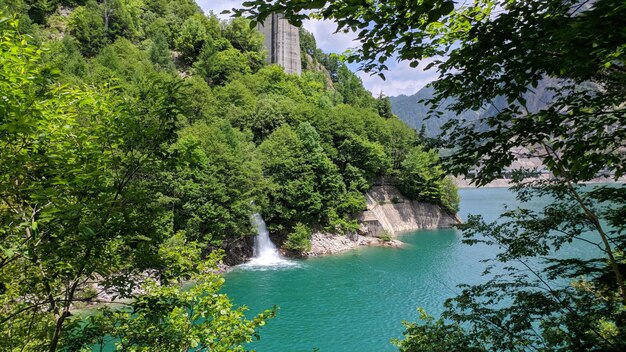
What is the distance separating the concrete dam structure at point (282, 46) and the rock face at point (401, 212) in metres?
29.2

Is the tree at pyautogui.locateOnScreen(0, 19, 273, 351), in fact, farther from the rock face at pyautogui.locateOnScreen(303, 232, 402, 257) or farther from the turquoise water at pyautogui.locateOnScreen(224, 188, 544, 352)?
the rock face at pyautogui.locateOnScreen(303, 232, 402, 257)

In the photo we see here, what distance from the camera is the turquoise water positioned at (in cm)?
1420

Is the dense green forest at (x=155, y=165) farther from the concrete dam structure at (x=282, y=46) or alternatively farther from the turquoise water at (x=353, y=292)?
the turquoise water at (x=353, y=292)

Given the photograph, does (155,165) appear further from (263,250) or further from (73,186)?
(263,250)

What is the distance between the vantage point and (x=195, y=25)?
2009 inches

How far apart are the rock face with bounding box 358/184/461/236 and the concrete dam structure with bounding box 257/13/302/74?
95.9 feet

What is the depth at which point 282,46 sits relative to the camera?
57656 mm

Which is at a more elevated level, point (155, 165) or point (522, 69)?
point (522, 69)

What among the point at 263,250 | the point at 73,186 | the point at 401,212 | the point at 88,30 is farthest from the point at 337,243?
the point at 88,30

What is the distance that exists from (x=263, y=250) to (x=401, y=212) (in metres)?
19.2

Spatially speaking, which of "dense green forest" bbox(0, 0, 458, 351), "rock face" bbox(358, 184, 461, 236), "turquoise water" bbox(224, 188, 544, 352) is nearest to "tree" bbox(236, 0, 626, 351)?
"dense green forest" bbox(0, 0, 458, 351)

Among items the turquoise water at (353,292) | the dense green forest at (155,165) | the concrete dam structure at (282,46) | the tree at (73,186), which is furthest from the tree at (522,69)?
the concrete dam structure at (282,46)

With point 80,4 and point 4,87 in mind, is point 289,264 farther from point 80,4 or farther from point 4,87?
point 80,4

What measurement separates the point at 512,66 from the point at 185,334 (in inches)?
197
